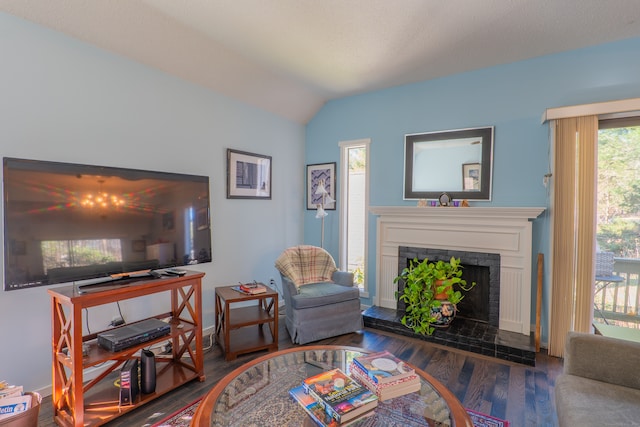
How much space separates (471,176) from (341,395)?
257 centimetres

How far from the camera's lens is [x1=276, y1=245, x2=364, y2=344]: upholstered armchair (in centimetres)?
281

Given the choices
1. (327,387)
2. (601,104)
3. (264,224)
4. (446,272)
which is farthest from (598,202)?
(264,224)

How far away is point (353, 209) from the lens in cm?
393

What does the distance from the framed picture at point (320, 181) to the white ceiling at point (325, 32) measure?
47.2 inches

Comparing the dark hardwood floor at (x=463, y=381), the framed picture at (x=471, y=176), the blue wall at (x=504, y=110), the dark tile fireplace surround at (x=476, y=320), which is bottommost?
the dark hardwood floor at (x=463, y=381)

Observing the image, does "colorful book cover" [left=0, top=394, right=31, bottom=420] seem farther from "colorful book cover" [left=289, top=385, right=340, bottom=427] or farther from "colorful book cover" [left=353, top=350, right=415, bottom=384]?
"colorful book cover" [left=353, top=350, right=415, bottom=384]

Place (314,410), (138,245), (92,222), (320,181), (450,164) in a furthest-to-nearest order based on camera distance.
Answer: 1. (320,181)
2. (450,164)
3. (138,245)
4. (92,222)
5. (314,410)

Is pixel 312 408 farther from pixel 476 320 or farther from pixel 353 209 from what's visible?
pixel 353 209

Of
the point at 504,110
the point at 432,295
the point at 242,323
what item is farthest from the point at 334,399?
the point at 504,110

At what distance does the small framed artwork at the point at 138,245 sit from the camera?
205cm

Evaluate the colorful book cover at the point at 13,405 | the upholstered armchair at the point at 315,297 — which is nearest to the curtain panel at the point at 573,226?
the upholstered armchair at the point at 315,297

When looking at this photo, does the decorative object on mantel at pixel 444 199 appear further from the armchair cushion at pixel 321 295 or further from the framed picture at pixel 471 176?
the armchair cushion at pixel 321 295

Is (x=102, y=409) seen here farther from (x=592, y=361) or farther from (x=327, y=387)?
(x=592, y=361)

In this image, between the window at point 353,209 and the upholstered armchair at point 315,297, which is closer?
the upholstered armchair at point 315,297
